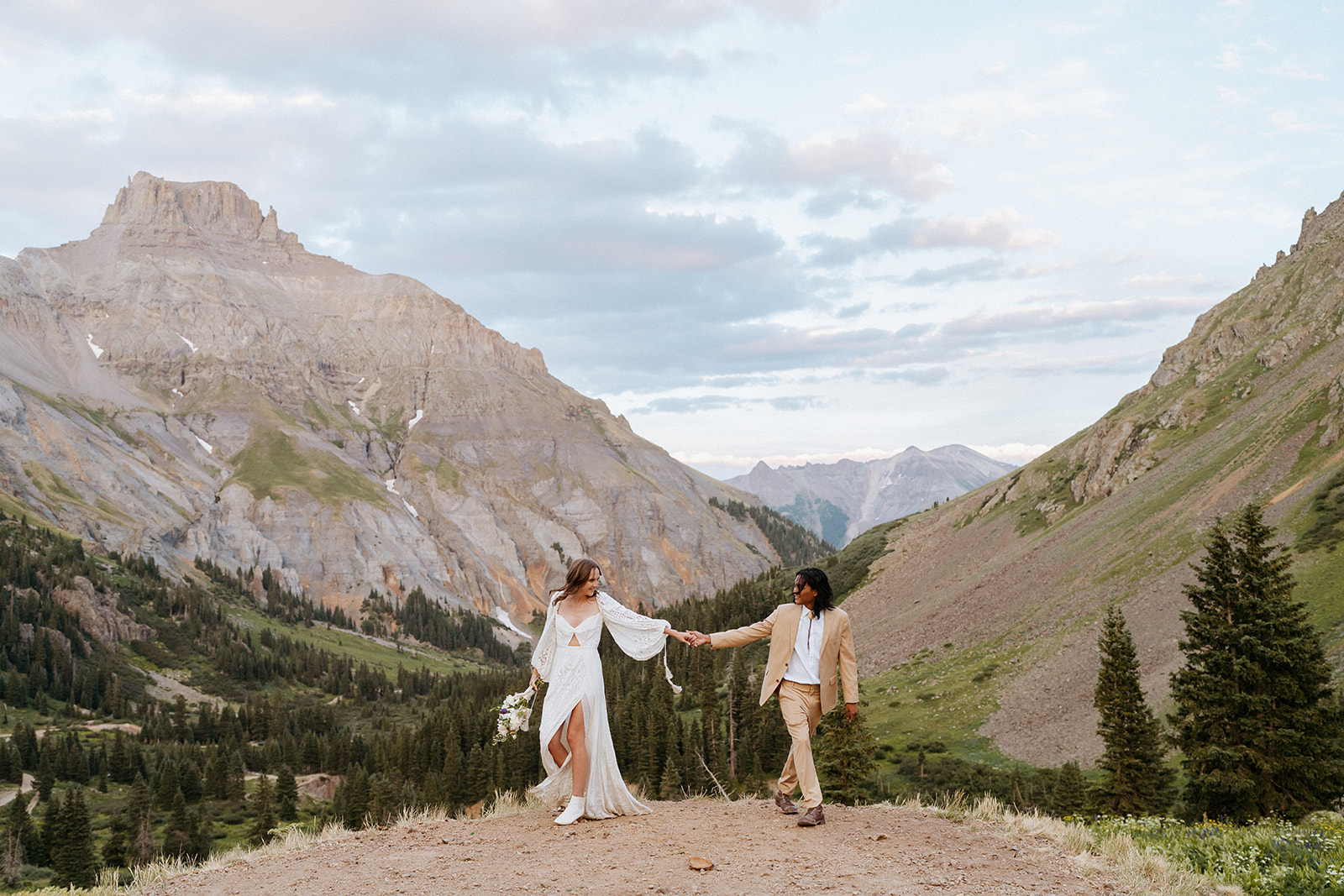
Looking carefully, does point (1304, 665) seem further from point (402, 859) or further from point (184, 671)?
point (184, 671)

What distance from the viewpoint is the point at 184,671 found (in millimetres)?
180375

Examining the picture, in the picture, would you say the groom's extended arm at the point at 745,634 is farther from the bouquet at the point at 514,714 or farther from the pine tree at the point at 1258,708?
the pine tree at the point at 1258,708

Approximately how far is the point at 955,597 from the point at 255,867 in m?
93.5

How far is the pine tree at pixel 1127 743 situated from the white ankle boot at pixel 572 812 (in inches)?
1285

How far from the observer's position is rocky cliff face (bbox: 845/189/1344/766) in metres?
62.3

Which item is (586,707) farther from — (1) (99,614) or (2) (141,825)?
(1) (99,614)

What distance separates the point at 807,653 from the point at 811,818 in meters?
2.55

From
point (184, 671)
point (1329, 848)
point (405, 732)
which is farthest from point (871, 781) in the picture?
point (184, 671)

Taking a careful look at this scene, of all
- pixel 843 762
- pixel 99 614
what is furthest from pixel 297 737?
pixel 843 762

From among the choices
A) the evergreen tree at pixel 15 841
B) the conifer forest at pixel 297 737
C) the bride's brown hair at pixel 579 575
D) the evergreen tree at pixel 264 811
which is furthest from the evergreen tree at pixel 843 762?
the evergreen tree at pixel 15 841

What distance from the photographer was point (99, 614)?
587 feet

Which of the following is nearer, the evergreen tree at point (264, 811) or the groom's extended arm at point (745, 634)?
the groom's extended arm at point (745, 634)

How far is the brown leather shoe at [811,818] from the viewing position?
13.2m

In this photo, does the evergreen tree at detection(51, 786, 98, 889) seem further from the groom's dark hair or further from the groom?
the groom's dark hair
